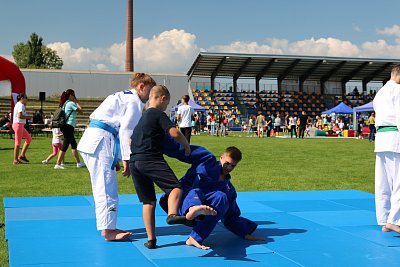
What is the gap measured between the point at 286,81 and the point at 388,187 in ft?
151

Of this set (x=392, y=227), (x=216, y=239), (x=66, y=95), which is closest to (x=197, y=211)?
(x=216, y=239)

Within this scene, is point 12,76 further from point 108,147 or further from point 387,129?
point 387,129

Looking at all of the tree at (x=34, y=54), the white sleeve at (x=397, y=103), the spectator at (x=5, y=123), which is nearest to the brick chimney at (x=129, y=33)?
the tree at (x=34, y=54)

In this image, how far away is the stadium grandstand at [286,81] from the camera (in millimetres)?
45656

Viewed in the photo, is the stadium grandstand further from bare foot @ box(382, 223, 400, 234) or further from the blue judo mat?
bare foot @ box(382, 223, 400, 234)

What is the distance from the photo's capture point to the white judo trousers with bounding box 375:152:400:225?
5680 mm

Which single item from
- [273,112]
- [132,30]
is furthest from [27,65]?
[273,112]

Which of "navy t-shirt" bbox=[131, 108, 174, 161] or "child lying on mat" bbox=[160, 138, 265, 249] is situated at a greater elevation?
"navy t-shirt" bbox=[131, 108, 174, 161]

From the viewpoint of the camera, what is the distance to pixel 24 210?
22.7 feet

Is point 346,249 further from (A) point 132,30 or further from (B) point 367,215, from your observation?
(A) point 132,30

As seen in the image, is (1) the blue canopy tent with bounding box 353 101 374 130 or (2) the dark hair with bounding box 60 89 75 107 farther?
(1) the blue canopy tent with bounding box 353 101 374 130

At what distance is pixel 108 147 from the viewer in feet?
17.8

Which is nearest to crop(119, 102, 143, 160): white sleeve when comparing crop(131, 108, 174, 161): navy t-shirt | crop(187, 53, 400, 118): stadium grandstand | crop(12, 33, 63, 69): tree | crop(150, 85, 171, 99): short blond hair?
crop(131, 108, 174, 161): navy t-shirt

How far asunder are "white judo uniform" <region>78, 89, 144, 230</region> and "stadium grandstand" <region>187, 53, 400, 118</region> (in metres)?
38.0
